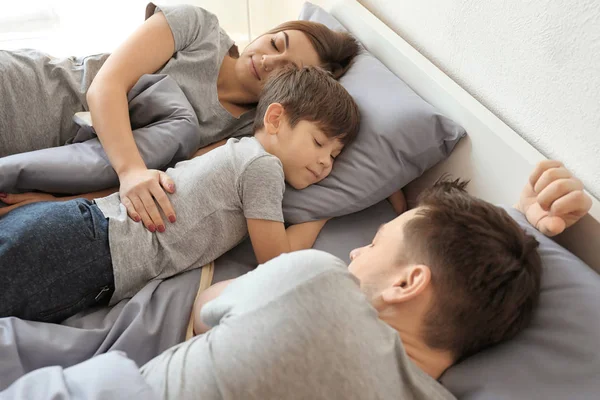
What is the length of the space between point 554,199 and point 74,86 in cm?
118

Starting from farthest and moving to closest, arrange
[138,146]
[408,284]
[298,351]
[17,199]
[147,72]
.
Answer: [147,72]
[138,146]
[17,199]
[408,284]
[298,351]

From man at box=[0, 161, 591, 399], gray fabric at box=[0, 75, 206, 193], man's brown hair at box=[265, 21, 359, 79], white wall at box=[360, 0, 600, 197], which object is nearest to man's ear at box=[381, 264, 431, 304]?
man at box=[0, 161, 591, 399]

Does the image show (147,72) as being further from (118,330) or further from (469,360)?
(469,360)

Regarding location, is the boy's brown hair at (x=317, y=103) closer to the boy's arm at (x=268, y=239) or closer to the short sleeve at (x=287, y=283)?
the boy's arm at (x=268, y=239)

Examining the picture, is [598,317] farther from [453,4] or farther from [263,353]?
[453,4]

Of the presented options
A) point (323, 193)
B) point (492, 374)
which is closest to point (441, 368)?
point (492, 374)

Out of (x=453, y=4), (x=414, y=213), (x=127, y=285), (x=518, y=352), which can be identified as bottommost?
(x=127, y=285)

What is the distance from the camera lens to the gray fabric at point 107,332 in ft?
2.82

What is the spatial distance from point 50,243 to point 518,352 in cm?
86

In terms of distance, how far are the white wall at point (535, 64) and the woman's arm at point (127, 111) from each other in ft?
2.43

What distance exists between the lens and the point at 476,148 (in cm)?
113

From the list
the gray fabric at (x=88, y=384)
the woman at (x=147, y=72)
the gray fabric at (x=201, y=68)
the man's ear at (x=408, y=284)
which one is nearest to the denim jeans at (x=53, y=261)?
the woman at (x=147, y=72)

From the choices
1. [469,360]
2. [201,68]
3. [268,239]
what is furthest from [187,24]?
[469,360]

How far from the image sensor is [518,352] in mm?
790
